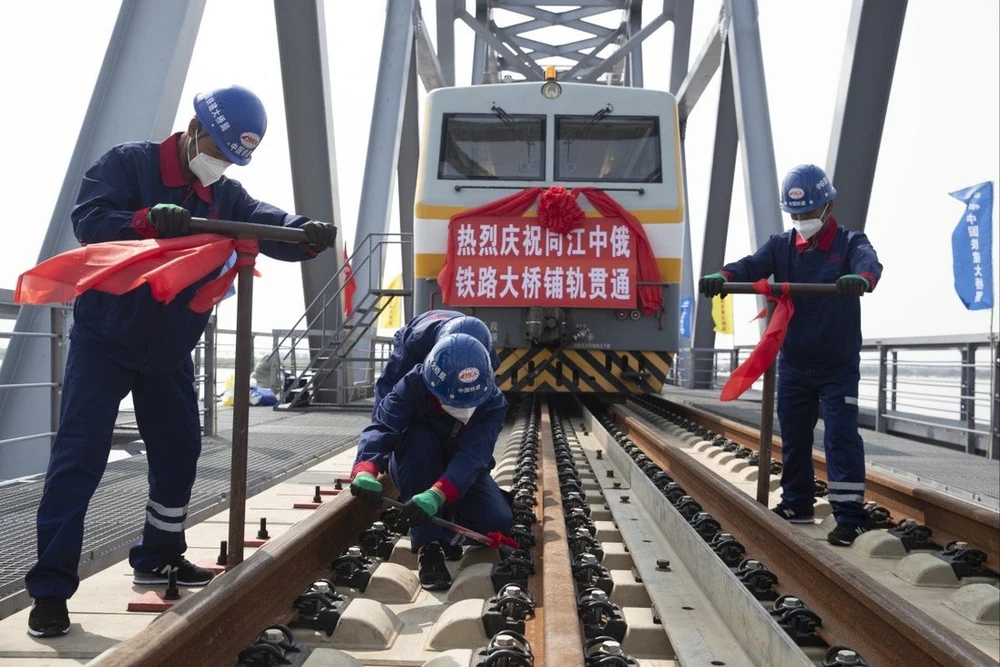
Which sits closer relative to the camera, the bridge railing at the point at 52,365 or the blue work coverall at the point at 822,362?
the blue work coverall at the point at 822,362

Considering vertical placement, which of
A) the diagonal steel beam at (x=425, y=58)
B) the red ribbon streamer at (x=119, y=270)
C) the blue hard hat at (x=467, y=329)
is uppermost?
the diagonal steel beam at (x=425, y=58)

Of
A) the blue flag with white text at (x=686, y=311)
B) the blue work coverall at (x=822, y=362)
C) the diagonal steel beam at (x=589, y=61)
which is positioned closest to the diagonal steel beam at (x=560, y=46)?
the diagonal steel beam at (x=589, y=61)

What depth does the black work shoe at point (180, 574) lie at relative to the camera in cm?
317

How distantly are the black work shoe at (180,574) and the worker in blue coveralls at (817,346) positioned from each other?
2.45m

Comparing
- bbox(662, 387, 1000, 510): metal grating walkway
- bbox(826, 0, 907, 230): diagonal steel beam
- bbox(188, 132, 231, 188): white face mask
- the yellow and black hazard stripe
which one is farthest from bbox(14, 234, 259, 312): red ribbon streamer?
bbox(826, 0, 907, 230): diagonal steel beam

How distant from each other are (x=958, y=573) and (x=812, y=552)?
0.79 meters

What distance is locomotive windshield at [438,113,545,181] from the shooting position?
30.9 ft

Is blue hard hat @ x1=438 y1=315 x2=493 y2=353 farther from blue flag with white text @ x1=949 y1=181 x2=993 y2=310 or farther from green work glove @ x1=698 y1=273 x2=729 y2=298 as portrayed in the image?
blue flag with white text @ x1=949 y1=181 x2=993 y2=310

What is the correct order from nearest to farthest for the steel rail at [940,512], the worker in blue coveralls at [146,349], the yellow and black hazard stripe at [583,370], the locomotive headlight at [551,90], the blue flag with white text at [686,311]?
the worker in blue coveralls at [146,349] < the steel rail at [940,512] < the yellow and black hazard stripe at [583,370] < the locomotive headlight at [551,90] < the blue flag with white text at [686,311]

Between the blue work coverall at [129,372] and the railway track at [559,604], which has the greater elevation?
the blue work coverall at [129,372]

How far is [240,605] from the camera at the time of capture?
2.44 m

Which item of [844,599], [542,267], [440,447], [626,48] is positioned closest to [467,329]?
[440,447]

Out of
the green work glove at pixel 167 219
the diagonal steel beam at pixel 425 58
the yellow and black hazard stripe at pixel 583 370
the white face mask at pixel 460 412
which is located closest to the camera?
the green work glove at pixel 167 219

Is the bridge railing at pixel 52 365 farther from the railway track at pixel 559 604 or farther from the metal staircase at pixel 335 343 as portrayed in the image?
the metal staircase at pixel 335 343
